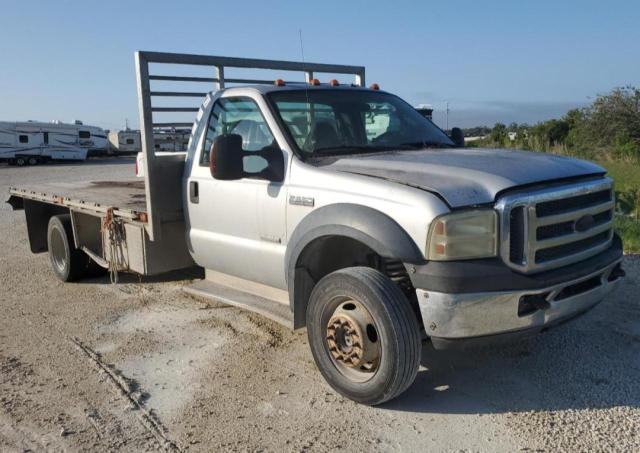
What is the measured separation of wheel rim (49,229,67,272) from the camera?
7.11m

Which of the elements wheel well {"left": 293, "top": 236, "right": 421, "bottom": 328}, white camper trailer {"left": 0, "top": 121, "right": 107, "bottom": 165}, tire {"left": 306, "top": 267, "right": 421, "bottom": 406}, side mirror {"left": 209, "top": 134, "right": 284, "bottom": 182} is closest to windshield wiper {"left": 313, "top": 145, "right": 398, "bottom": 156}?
side mirror {"left": 209, "top": 134, "right": 284, "bottom": 182}

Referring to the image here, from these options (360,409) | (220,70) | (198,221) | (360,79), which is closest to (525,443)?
(360,409)

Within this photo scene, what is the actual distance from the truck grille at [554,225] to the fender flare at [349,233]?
0.53m

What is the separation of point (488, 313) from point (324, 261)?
1326 mm

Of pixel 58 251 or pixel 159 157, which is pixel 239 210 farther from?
pixel 58 251

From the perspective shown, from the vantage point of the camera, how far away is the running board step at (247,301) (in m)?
4.43

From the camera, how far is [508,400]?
3.76 metres

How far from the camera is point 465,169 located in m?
3.66

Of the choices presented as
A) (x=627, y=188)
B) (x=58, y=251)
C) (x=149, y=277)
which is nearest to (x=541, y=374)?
(x=149, y=277)

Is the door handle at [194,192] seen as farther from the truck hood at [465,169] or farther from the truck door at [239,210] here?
the truck hood at [465,169]

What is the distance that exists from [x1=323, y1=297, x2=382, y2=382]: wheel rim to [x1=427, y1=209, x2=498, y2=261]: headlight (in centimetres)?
61

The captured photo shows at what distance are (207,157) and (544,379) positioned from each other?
3076mm

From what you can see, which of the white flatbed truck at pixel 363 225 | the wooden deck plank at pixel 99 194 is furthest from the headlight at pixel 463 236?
the wooden deck plank at pixel 99 194

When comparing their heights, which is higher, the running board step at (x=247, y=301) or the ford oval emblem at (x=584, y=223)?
the ford oval emblem at (x=584, y=223)
